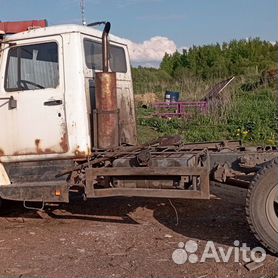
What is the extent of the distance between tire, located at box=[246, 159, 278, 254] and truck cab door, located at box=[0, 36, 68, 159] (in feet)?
7.43

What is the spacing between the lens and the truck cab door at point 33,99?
5797 millimetres

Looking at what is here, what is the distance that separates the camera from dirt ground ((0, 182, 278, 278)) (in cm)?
458

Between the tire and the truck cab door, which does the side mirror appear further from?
the tire

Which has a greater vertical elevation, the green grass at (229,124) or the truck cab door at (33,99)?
the truck cab door at (33,99)

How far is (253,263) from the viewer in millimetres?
4582

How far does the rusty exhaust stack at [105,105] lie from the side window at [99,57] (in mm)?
198

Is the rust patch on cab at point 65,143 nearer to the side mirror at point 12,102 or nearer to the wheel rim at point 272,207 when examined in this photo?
the side mirror at point 12,102

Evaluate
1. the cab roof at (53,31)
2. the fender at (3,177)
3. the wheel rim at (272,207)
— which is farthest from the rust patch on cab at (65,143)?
the wheel rim at (272,207)

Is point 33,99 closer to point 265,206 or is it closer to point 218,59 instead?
point 265,206

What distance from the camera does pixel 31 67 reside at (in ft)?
19.6

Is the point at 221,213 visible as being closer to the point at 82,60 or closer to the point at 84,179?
the point at 84,179

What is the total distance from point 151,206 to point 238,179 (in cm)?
184

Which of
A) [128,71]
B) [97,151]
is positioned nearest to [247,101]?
[128,71]

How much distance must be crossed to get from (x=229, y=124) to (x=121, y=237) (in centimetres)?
1000
